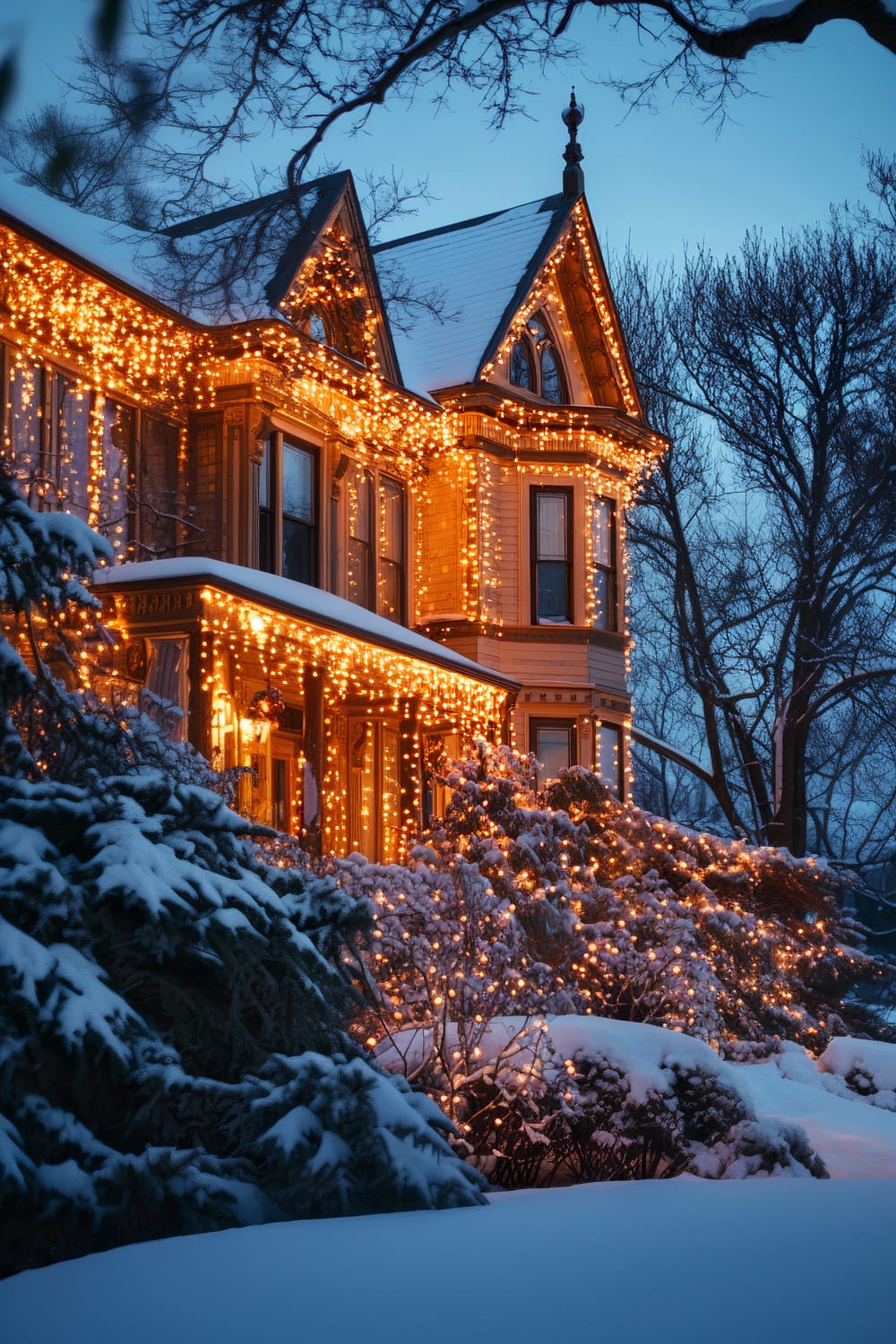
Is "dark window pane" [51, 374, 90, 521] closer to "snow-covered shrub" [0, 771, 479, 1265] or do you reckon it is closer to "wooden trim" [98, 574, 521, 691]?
"wooden trim" [98, 574, 521, 691]

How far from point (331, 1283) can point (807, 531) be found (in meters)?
22.9

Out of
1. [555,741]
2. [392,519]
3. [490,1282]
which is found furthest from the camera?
[555,741]

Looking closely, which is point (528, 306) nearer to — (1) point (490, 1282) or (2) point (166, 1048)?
(2) point (166, 1048)

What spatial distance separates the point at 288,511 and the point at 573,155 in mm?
9876

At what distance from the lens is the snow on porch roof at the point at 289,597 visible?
564 inches

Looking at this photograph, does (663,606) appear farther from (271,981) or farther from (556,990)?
(271,981)

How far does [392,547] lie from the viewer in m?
21.6

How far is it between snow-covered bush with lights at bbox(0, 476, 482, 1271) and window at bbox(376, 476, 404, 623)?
1412cm

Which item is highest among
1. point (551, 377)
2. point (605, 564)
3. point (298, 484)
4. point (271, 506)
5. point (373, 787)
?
point (551, 377)

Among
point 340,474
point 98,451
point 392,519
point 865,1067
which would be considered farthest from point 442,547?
point 865,1067

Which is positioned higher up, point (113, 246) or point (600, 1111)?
point (113, 246)

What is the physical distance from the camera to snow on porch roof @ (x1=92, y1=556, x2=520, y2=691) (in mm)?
14336

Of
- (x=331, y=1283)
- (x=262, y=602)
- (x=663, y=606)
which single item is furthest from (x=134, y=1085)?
(x=663, y=606)

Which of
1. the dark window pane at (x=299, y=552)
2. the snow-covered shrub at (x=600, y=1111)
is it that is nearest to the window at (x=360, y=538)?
the dark window pane at (x=299, y=552)
